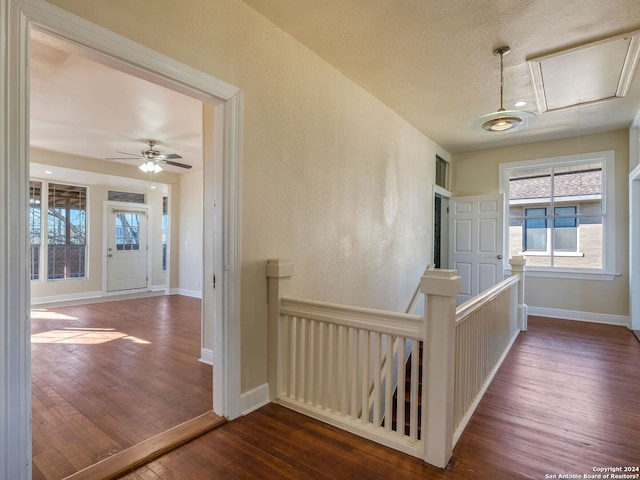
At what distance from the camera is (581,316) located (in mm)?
5066

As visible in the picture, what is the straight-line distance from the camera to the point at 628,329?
457 centimetres

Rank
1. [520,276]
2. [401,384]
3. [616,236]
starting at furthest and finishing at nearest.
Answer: [616,236]
[520,276]
[401,384]

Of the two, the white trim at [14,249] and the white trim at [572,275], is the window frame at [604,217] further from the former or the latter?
the white trim at [14,249]

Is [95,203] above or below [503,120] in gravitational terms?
below

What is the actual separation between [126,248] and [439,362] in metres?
7.27

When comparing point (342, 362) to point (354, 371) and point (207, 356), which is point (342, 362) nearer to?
point (354, 371)

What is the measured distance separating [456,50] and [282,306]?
98.1 inches

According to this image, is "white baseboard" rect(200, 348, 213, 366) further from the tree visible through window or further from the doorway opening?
the tree visible through window

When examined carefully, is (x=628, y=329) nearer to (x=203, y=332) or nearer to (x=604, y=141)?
(x=604, y=141)

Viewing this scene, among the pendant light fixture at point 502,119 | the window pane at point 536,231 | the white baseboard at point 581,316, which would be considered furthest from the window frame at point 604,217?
→ the pendant light fixture at point 502,119

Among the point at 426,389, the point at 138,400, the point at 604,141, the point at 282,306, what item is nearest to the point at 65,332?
Answer: the point at 138,400

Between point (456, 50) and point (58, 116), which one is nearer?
point (456, 50)

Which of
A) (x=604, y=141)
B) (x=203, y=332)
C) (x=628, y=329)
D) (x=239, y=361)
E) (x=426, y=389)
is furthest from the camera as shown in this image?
(x=604, y=141)

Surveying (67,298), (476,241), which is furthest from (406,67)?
(67,298)
